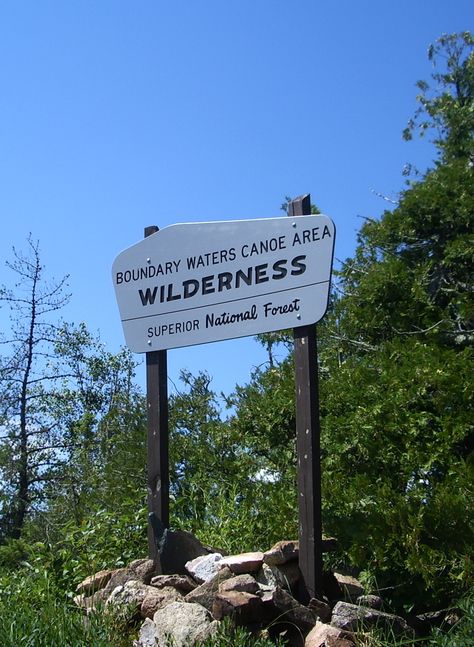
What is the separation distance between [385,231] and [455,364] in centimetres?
252

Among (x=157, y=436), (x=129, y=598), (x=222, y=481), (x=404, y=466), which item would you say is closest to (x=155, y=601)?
(x=129, y=598)

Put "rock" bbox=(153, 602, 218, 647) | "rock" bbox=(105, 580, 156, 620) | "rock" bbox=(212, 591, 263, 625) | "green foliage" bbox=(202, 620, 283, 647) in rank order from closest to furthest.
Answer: "green foliage" bbox=(202, 620, 283, 647) < "rock" bbox=(153, 602, 218, 647) < "rock" bbox=(212, 591, 263, 625) < "rock" bbox=(105, 580, 156, 620)

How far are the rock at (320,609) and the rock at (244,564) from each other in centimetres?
40

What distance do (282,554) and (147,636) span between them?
3.33ft

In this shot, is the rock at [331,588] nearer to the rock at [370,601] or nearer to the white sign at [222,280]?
the rock at [370,601]

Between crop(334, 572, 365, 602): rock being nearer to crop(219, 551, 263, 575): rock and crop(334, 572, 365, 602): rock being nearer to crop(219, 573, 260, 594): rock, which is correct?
crop(219, 551, 263, 575): rock

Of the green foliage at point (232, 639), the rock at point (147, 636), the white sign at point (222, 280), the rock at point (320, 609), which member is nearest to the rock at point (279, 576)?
the rock at point (320, 609)

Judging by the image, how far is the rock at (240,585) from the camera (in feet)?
16.5

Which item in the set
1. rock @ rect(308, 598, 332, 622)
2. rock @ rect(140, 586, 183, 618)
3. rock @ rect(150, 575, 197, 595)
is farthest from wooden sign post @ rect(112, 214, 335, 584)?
rock @ rect(140, 586, 183, 618)

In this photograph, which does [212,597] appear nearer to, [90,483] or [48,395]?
[90,483]

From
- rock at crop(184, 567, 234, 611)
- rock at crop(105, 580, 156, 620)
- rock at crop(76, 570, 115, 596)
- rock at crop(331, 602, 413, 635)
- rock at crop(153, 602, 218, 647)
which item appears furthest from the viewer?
rock at crop(76, 570, 115, 596)

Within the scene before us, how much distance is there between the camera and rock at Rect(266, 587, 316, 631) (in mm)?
4984

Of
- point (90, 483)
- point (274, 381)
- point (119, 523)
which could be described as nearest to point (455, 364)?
point (274, 381)

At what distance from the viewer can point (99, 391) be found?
1991cm
